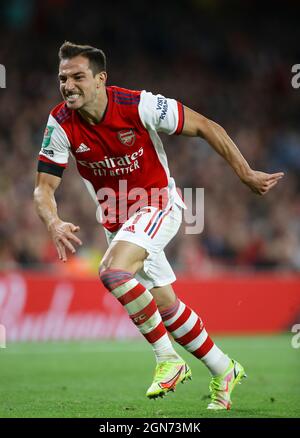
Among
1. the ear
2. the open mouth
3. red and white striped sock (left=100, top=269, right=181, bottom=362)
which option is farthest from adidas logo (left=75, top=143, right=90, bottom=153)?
red and white striped sock (left=100, top=269, right=181, bottom=362)

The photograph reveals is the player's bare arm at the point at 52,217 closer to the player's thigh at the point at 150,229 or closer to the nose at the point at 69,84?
the player's thigh at the point at 150,229

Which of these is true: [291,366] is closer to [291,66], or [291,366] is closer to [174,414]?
[174,414]

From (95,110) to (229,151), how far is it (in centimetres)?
99

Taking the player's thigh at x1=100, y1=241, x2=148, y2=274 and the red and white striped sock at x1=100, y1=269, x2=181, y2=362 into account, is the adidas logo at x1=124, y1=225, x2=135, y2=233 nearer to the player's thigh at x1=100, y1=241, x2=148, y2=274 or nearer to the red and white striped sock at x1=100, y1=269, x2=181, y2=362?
the player's thigh at x1=100, y1=241, x2=148, y2=274

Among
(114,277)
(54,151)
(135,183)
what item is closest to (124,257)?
(114,277)

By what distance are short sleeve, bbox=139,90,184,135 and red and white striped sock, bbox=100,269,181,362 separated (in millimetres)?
1100

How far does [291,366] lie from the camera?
986 centimetres

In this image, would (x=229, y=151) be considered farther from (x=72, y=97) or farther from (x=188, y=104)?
(x=188, y=104)

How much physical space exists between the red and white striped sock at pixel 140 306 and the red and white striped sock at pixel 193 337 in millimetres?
334

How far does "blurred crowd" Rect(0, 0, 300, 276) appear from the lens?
14.7 meters

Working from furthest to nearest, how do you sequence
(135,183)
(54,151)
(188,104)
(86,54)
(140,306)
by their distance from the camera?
(188,104)
(135,183)
(54,151)
(86,54)
(140,306)

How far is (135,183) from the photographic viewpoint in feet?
21.1

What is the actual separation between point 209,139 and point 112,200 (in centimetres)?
86

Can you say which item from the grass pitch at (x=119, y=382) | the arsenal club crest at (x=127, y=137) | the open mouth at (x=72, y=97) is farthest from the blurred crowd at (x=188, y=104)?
the open mouth at (x=72, y=97)
